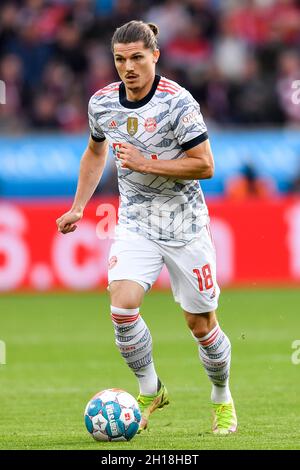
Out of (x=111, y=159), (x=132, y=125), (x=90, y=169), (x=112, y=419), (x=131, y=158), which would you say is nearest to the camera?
(x=112, y=419)

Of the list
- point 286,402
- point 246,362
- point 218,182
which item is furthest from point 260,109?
point 286,402

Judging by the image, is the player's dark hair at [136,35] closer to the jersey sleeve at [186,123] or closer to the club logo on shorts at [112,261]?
the jersey sleeve at [186,123]

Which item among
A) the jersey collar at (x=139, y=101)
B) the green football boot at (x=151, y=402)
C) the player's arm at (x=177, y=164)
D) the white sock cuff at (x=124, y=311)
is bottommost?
the green football boot at (x=151, y=402)

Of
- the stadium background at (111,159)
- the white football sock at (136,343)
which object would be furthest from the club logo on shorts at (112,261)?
the stadium background at (111,159)

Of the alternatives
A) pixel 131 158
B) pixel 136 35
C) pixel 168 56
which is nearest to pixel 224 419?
pixel 131 158

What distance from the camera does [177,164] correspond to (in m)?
7.21

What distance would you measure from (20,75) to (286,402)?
42.4 feet

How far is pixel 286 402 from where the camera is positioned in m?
8.73

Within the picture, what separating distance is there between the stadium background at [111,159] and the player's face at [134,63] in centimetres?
622

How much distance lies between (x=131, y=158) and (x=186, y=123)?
41 centimetres

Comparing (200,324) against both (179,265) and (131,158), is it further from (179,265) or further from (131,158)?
(131,158)

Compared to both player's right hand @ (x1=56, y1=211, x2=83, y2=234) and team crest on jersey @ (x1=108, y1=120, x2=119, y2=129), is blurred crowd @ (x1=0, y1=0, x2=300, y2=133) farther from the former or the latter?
team crest on jersey @ (x1=108, y1=120, x2=119, y2=129)

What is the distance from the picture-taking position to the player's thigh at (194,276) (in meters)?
7.49
